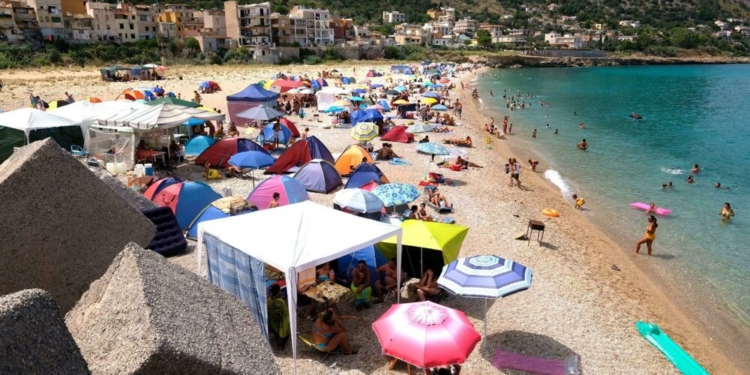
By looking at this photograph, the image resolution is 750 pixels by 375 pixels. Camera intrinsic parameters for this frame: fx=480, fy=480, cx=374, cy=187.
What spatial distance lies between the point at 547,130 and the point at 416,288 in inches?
1080

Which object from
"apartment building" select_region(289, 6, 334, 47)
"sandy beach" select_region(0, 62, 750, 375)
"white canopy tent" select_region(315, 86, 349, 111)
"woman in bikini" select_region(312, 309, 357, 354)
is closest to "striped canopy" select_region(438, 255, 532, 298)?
"sandy beach" select_region(0, 62, 750, 375)

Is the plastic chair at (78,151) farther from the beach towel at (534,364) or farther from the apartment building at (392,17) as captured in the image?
the apartment building at (392,17)

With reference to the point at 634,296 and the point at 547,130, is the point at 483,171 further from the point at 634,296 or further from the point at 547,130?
the point at 547,130

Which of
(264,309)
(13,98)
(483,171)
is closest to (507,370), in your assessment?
(264,309)

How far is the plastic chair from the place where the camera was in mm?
15133

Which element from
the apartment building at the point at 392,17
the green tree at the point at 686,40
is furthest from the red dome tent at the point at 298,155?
the green tree at the point at 686,40

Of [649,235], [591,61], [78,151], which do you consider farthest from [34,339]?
[591,61]

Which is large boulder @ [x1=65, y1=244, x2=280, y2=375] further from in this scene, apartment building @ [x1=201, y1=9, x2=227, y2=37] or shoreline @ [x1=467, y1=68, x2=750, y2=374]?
apartment building @ [x1=201, y1=9, x2=227, y2=37]

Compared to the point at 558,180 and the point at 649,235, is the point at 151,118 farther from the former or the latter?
the point at 558,180

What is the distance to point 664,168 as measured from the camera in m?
24.1

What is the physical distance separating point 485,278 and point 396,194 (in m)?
5.62

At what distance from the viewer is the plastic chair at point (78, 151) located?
15133 mm

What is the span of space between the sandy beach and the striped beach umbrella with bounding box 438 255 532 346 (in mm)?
1206

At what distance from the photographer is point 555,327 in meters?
8.48
